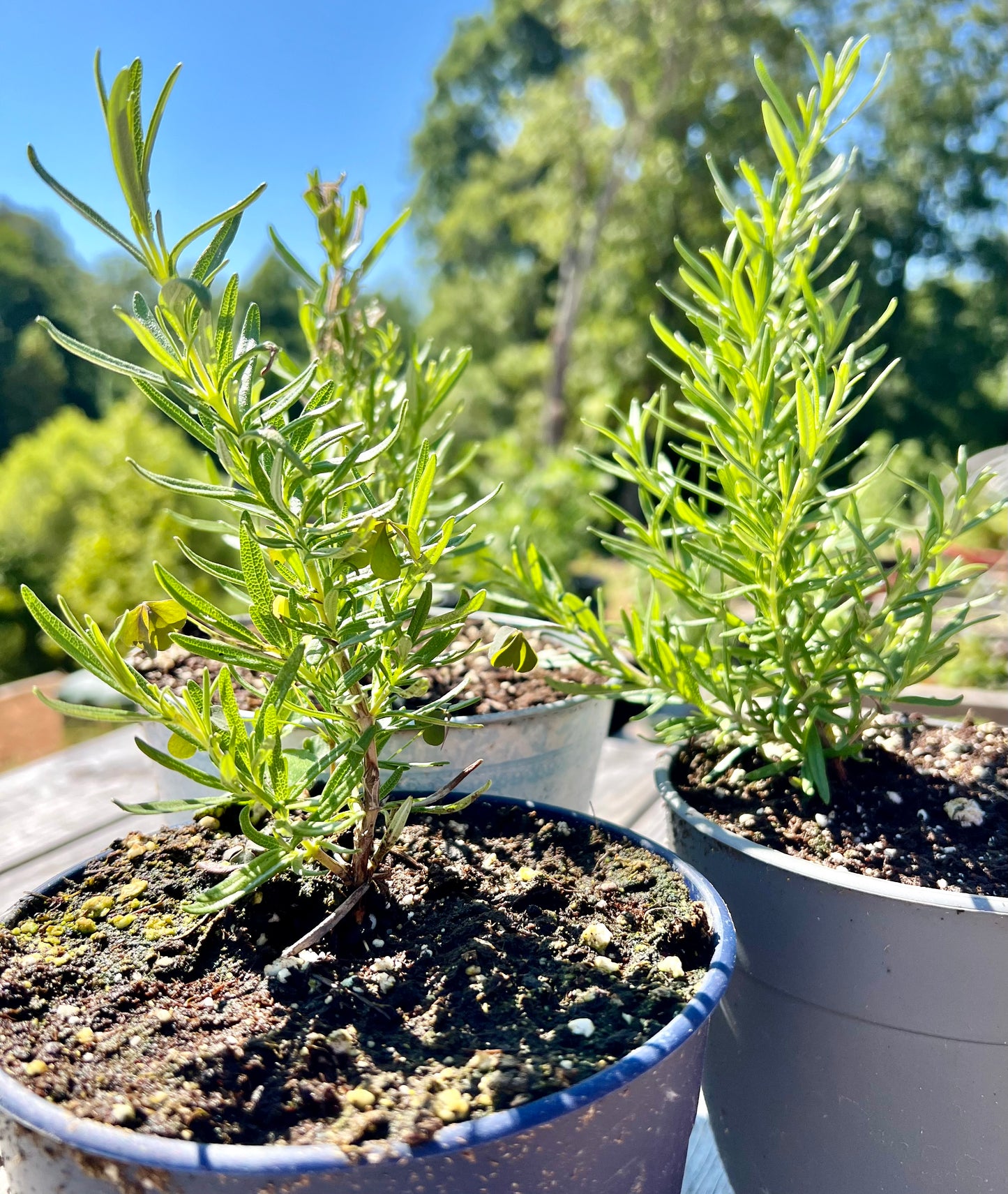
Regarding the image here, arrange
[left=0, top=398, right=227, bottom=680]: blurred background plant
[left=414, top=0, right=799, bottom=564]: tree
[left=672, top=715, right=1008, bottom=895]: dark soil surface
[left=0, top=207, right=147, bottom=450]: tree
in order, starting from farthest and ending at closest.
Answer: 1. [left=414, top=0, right=799, bottom=564]: tree
2. [left=0, top=207, right=147, bottom=450]: tree
3. [left=0, top=398, right=227, bottom=680]: blurred background plant
4. [left=672, top=715, right=1008, bottom=895]: dark soil surface

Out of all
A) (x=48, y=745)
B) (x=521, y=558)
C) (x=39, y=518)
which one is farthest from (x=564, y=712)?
(x=39, y=518)

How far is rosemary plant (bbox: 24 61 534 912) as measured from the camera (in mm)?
426

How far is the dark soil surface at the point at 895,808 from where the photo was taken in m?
0.59

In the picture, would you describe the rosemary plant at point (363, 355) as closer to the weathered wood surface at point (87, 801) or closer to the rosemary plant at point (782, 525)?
the rosemary plant at point (782, 525)

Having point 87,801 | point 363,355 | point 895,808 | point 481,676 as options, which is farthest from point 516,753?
point 87,801

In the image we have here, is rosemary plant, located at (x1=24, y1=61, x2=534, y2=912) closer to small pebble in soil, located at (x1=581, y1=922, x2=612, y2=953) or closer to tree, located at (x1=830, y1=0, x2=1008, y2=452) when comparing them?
small pebble in soil, located at (x1=581, y1=922, x2=612, y2=953)

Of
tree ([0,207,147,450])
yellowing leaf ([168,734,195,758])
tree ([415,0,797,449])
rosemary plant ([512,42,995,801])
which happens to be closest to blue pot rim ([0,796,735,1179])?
yellowing leaf ([168,734,195,758])

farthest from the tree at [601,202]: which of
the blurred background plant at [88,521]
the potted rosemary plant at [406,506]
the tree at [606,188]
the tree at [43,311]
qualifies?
the potted rosemary plant at [406,506]

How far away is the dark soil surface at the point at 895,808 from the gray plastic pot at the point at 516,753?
0.11 metres

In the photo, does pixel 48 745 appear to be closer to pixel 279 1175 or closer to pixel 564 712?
pixel 564 712

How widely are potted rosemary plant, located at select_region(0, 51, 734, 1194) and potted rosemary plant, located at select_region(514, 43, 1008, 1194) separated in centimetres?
10

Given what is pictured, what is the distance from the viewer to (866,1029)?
0.54 metres

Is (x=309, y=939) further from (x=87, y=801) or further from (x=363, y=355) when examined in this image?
(x=87, y=801)

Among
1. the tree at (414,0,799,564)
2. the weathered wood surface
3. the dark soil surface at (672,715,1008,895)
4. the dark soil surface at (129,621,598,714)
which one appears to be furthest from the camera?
the tree at (414,0,799,564)
